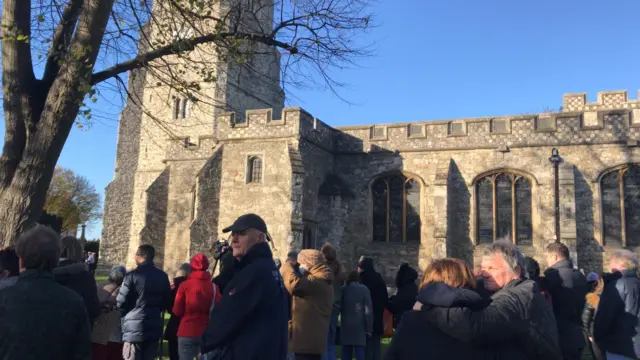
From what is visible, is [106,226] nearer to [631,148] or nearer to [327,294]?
[631,148]

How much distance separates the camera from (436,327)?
259 centimetres

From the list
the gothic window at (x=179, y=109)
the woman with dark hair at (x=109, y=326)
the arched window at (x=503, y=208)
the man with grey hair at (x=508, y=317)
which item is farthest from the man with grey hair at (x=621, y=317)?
the gothic window at (x=179, y=109)

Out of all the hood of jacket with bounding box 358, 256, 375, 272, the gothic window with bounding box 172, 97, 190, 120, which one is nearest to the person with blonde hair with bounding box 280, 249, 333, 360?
the hood of jacket with bounding box 358, 256, 375, 272

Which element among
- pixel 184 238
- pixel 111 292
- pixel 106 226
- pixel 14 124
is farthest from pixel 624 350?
pixel 106 226

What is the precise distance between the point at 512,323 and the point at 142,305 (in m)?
4.30

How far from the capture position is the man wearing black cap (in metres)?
3.18

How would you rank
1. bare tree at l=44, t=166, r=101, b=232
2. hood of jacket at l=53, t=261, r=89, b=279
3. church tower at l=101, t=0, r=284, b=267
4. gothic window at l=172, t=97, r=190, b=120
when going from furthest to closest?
bare tree at l=44, t=166, r=101, b=232 < gothic window at l=172, t=97, r=190, b=120 < church tower at l=101, t=0, r=284, b=267 < hood of jacket at l=53, t=261, r=89, b=279

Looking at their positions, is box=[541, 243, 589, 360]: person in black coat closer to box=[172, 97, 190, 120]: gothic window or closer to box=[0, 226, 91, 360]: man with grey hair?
box=[0, 226, 91, 360]: man with grey hair

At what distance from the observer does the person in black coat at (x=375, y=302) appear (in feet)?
25.0

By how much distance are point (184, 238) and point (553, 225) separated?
518 inches

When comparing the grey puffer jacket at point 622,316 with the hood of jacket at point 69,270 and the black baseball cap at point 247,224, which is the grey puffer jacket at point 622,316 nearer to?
the black baseball cap at point 247,224

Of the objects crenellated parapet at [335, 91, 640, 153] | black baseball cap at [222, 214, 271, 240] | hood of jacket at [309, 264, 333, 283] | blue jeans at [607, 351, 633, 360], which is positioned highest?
crenellated parapet at [335, 91, 640, 153]

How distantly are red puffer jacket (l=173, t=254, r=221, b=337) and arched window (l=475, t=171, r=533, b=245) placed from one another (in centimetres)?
1328

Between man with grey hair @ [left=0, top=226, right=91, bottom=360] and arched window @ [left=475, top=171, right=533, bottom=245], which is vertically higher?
arched window @ [left=475, top=171, right=533, bottom=245]
